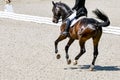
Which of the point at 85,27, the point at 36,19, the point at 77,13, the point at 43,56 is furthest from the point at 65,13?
the point at 36,19

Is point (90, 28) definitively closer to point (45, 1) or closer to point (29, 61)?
point (29, 61)

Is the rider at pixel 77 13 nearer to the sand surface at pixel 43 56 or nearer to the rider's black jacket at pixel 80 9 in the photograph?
the rider's black jacket at pixel 80 9

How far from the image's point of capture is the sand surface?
1354 centimetres

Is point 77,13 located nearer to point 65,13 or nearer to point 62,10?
point 65,13

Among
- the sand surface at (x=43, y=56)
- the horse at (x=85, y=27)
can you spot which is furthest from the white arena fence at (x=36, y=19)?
the horse at (x=85, y=27)

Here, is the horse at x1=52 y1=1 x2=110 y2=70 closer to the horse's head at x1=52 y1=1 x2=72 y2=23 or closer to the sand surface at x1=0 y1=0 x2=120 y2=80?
the horse's head at x1=52 y1=1 x2=72 y2=23

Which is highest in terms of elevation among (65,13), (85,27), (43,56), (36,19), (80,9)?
(80,9)

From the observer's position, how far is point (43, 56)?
16.6 meters

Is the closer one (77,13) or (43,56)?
(77,13)

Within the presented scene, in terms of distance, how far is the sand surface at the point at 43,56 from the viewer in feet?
44.4

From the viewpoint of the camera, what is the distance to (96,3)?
3656cm

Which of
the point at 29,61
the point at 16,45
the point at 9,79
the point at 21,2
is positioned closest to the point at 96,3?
the point at 21,2

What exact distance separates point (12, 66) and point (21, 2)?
2719 centimetres

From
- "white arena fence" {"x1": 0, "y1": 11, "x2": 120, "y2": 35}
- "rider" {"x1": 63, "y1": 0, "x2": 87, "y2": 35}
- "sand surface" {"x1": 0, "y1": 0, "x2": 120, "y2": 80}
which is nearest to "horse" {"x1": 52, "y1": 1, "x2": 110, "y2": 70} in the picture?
"rider" {"x1": 63, "y1": 0, "x2": 87, "y2": 35}
